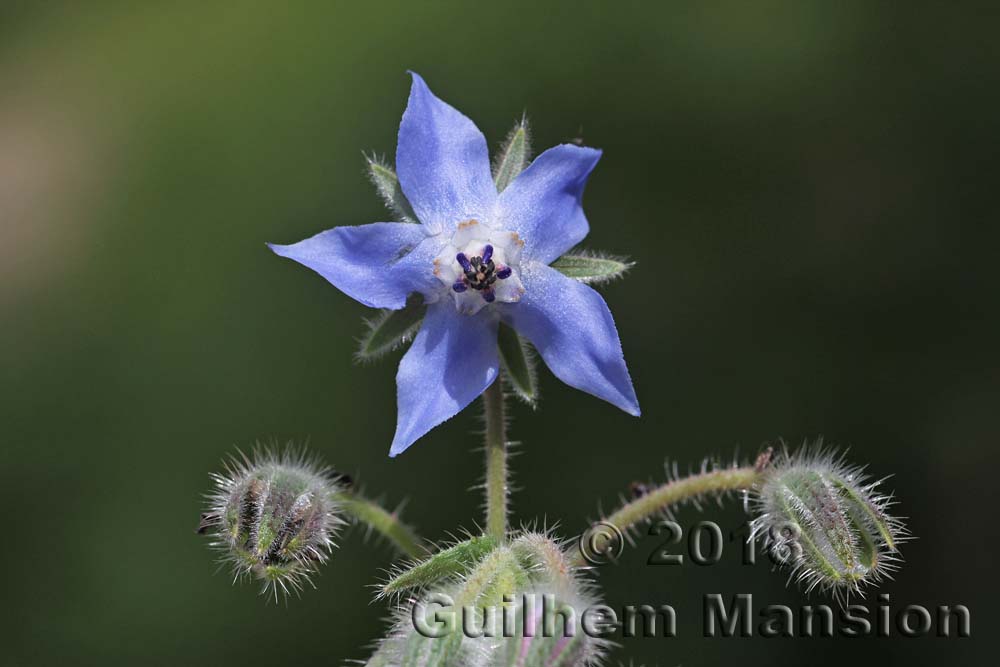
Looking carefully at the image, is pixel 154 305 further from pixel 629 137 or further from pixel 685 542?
pixel 685 542

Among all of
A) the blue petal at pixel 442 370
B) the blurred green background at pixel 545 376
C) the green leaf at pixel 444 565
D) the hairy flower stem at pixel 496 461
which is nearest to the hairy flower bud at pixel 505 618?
the green leaf at pixel 444 565

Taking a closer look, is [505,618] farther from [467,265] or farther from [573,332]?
[467,265]

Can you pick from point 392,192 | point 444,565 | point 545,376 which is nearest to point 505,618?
point 444,565

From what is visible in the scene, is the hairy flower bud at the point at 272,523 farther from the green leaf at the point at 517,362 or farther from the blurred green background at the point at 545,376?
the blurred green background at the point at 545,376

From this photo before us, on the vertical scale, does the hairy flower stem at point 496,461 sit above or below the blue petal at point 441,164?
below

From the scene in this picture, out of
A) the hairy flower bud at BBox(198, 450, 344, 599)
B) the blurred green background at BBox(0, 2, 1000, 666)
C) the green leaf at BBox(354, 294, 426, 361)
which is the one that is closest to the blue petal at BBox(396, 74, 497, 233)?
the green leaf at BBox(354, 294, 426, 361)

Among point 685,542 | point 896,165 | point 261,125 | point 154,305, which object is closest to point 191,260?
point 154,305

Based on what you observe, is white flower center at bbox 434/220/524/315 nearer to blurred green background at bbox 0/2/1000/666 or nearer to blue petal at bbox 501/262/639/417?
blue petal at bbox 501/262/639/417

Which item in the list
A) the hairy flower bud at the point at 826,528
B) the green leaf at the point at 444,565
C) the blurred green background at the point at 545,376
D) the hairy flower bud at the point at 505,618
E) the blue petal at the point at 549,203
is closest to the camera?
the hairy flower bud at the point at 505,618
